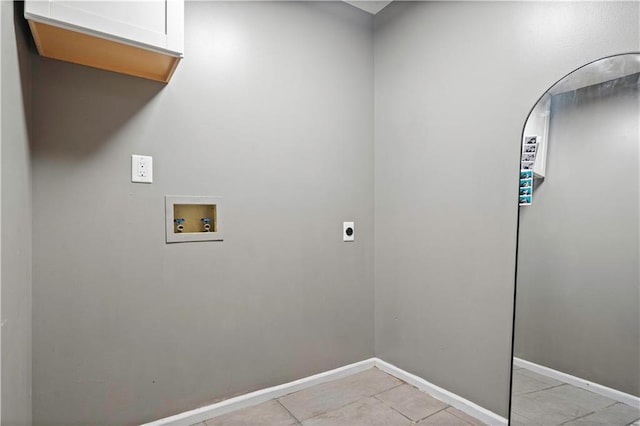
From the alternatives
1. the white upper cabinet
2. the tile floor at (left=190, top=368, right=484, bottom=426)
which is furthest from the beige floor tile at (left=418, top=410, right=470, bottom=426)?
the white upper cabinet

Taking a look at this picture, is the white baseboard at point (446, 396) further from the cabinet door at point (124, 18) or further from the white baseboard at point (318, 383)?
the cabinet door at point (124, 18)

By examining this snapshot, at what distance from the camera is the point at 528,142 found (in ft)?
5.50

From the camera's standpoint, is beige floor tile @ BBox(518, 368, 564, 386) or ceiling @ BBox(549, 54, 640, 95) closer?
ceiling @ BBox(549, 54, 640, 95)

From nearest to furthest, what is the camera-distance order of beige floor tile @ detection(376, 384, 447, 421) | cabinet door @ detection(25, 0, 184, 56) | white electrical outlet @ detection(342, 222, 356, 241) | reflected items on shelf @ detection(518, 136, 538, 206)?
cabinet door @ detection(25, 0, 184, 56) < reflected items on shelf @ detection(518, 136, 538, 206) < beige floor tile @ detection(376, 384, 447, 421) < white electrical outlet @ detection(342, 222, 356, 241)

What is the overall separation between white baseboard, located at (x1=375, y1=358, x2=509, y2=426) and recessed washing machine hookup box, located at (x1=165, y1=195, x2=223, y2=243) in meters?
1.41

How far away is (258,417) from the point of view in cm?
189

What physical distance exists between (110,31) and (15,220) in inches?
29.0

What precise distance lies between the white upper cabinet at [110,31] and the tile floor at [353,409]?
1759 millimetres

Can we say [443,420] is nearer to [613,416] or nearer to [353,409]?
[353,409]

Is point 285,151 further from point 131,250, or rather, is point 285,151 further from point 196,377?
point 196,377

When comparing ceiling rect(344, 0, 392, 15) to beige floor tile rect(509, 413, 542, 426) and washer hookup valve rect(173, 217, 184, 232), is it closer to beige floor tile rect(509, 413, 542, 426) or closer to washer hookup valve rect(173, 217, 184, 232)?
washer hookup valve rect(173, 217, 184, 232)

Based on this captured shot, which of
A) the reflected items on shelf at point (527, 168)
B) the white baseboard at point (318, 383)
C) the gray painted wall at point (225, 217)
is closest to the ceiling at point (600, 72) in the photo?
the reflected items on shelf at point (527, 168)

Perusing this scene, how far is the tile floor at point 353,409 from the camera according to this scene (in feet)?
6.04

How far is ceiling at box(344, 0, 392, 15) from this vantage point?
2.39 m
